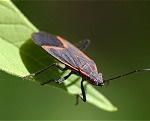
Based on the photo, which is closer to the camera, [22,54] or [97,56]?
[22,54]

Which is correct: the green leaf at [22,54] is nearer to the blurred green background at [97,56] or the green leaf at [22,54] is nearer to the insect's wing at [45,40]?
the insect's wing at [45,40]

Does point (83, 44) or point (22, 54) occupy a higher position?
point (22, 54)

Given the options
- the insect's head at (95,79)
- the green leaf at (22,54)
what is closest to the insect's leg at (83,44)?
the insect's head at (95,79)

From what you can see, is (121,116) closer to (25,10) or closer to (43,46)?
(25,10)

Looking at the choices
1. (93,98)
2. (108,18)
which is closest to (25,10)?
(108,18)

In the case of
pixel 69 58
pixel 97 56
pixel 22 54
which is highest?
pixel 22 54

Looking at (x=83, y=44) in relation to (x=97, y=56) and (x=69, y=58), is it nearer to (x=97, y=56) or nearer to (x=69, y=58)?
(x=69, y=58)

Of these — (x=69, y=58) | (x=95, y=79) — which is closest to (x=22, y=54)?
(x=69, y=58)
